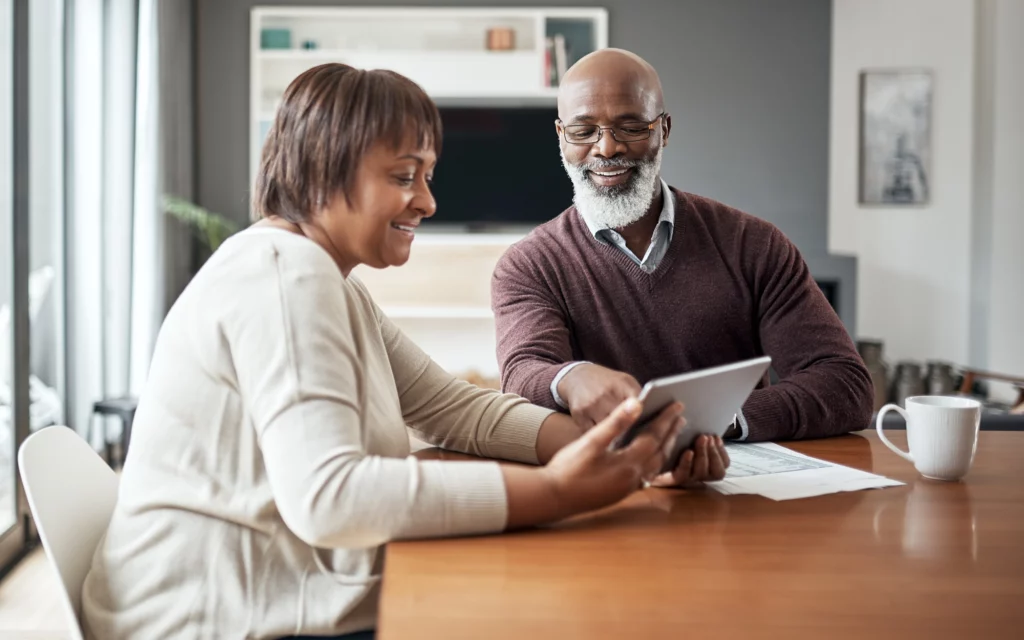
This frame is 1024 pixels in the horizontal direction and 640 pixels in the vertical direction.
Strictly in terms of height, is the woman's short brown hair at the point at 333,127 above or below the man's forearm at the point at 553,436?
above

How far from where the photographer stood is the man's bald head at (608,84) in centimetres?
180

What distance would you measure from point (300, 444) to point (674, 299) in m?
1.04

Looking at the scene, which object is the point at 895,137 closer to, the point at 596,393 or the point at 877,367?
the point at 877,367

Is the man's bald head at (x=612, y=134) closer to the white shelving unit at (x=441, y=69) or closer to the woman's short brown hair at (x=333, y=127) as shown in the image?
the woman's short brown hair at (x=333, y=127)

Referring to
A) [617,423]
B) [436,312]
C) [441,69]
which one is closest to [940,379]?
[436,312]

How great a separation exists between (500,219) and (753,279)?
156 inches

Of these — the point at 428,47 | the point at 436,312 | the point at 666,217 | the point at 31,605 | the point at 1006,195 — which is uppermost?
the point at 428,47

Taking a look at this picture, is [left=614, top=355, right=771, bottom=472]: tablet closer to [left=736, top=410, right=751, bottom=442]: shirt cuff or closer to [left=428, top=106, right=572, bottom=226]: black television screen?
[left=736, top=410, right=751, bottom=442]: shirt cuff

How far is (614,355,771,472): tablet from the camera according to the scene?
1046 millimetres

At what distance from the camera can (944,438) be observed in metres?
1.22

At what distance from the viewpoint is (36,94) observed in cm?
353

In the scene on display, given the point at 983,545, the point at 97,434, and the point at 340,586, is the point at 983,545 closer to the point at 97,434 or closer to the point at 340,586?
the point at 340,586

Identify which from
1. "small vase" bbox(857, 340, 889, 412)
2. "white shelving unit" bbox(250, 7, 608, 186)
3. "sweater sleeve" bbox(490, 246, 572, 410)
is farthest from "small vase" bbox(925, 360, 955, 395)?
"sweater sleeve" bbox(490, 246, 572, 410)

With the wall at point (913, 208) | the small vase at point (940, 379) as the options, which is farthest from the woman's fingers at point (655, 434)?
the wall at point (913, 208)
